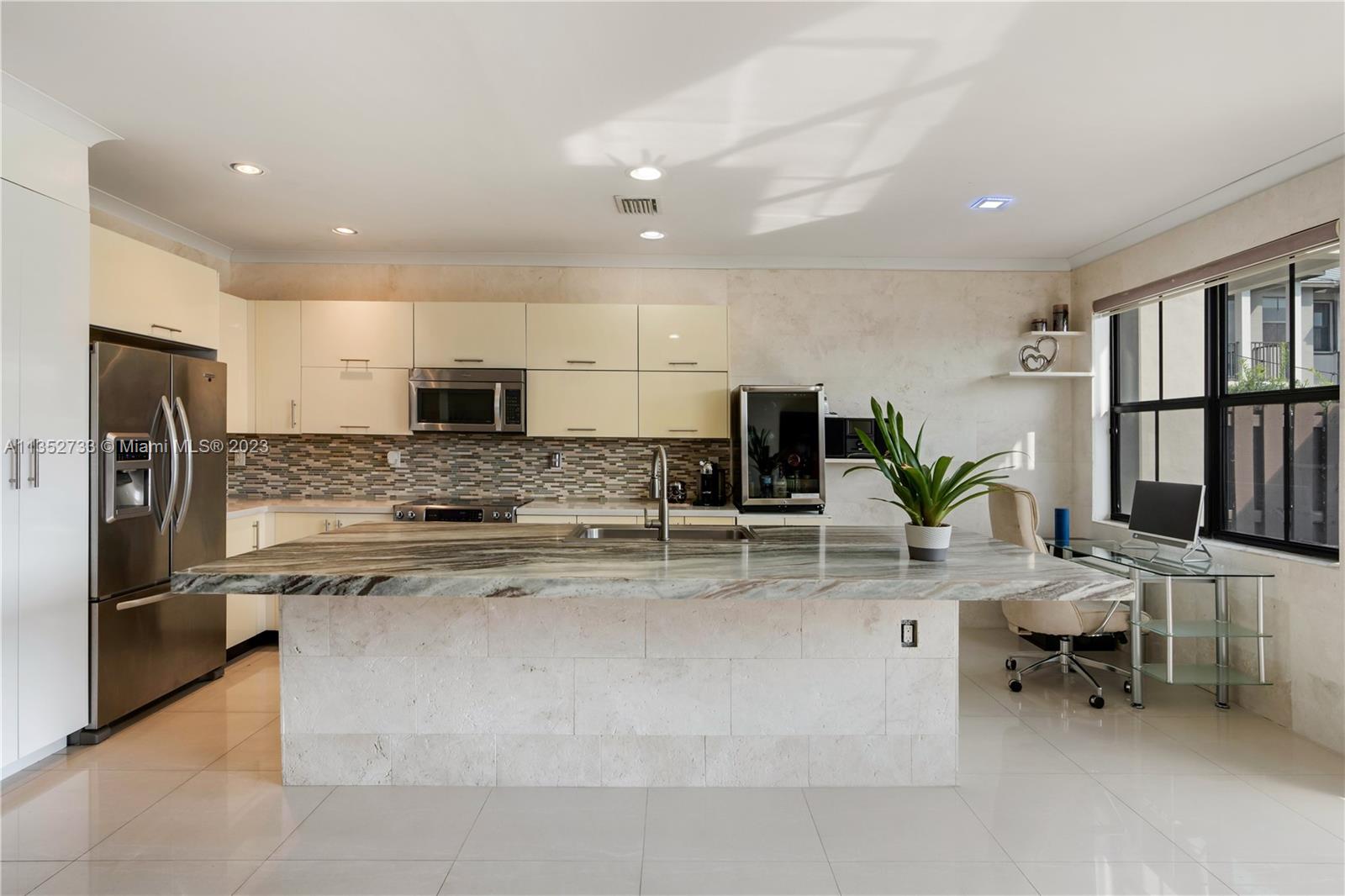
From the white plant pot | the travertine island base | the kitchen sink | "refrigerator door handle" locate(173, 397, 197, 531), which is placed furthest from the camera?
"refrigerator door handle" locate(173, 397, 197, 531)

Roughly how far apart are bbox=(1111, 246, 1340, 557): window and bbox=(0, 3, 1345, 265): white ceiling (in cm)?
63

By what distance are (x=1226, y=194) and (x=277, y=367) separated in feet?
17.5

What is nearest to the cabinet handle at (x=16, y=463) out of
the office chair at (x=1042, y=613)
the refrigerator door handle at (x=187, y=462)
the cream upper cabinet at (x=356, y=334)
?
the refrigerator door handle at (x=187, y=462)

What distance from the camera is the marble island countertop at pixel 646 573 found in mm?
2061

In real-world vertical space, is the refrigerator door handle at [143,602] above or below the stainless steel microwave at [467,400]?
below

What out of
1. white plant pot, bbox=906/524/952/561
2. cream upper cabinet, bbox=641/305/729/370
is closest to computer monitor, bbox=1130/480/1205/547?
white plant pot, bbox=906/524/952/561

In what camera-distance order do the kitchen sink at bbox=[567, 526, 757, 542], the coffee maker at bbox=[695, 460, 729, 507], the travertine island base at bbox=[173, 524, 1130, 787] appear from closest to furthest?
the travertine island base at bbox=[173, 524, 1130, 787]
the kitchen sink at bbox=[567, 526, 757, 542]
the coffee maker at bbox=[695, 460, 729, 507]

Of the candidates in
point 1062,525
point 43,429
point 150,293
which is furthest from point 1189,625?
point 150,293

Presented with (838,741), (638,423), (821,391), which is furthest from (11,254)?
(821,391)

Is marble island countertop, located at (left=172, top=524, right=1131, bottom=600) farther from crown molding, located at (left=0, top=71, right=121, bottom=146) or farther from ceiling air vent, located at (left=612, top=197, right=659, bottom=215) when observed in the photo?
ceiling air vent, located at (left=612, top=197, right=659, bottom=215)

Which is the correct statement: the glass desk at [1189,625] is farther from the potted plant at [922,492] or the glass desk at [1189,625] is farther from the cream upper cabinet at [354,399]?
the cream upper cabinet at [354,399]

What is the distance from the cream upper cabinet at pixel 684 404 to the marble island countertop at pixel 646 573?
2247 mm

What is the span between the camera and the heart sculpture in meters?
5.06

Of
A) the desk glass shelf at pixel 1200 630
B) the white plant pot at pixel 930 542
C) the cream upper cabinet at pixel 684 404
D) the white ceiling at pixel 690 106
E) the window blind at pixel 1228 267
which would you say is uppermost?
the white ceiling at pixel 690 106
